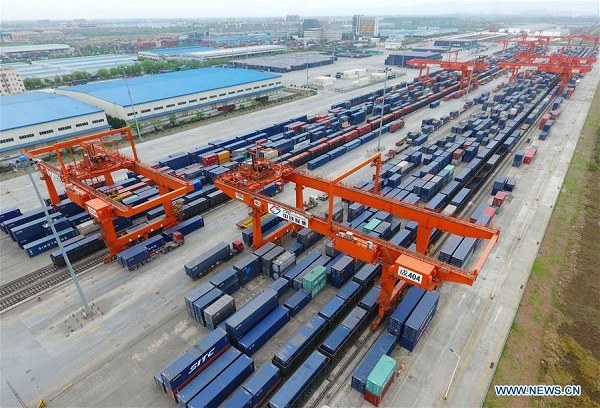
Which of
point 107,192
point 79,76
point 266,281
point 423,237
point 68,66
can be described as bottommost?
point 266,281

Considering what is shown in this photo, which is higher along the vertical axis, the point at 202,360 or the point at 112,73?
the point at 112,73

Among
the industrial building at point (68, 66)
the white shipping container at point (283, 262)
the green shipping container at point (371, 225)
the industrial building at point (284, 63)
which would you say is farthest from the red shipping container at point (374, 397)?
the industrial building at point (68, 66)

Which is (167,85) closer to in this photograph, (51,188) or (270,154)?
(270,154)

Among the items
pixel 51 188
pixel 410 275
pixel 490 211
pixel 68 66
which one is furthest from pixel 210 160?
pixel 68 66

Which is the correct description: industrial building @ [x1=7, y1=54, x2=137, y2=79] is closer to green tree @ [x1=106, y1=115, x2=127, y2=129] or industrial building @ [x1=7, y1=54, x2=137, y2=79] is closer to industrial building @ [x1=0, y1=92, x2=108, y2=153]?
industrial building @ [x1=0, y1=92, x2=108, y2=153]

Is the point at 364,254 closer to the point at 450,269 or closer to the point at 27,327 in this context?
the point at 450,269

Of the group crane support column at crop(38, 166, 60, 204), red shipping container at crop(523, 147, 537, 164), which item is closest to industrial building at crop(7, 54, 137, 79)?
crane support column at crop(38, 166, 60, 204)

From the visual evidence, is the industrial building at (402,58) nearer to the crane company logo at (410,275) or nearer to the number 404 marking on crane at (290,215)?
the number 404 marking on crane at (290,215)

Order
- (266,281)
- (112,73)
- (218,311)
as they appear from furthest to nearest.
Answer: (112,73)
(266,281)
(218,311)
